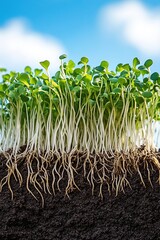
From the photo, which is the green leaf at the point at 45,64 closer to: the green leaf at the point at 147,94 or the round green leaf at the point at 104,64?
the round green leaf at the point at 104,64

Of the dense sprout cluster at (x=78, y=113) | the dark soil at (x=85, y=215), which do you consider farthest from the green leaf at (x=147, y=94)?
the dark soil at (x=85, y=215)

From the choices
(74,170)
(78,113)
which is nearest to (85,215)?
(74,170)

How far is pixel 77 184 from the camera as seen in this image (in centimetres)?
202

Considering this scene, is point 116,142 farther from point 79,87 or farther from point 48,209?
point 48,209

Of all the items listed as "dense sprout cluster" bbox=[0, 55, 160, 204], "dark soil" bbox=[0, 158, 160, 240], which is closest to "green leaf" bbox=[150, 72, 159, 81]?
"dense sprout cluster" bbox=[0, 55, 160, 204]

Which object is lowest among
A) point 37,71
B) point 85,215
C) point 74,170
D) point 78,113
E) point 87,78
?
point 85,215

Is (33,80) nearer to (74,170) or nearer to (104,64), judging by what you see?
(104,64)

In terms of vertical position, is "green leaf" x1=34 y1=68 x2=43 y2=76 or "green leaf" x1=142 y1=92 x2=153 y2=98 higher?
"green leaf" x1=34 y1=68 x2=43 y2=76

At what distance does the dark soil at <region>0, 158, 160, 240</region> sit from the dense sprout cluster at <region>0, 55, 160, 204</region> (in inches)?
4.2

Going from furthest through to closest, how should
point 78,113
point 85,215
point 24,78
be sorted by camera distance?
point 78,113 < point 24,78 < point 85,215

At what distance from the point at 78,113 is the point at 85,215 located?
509mm

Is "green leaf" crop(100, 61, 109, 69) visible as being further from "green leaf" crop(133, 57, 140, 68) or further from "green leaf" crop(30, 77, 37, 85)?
"green leaf" crop(30, 77, 37, 85)

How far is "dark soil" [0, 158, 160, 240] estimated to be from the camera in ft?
6.49

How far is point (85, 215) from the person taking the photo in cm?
199
